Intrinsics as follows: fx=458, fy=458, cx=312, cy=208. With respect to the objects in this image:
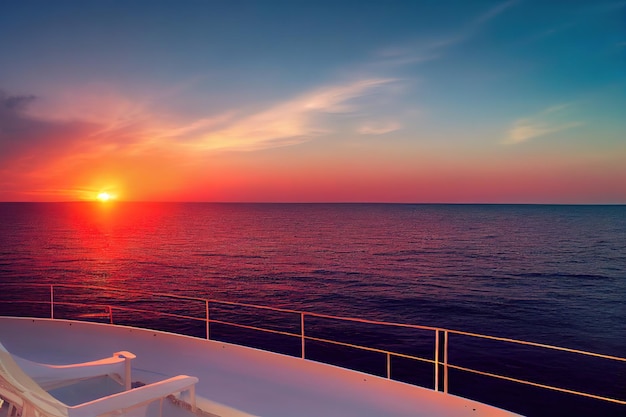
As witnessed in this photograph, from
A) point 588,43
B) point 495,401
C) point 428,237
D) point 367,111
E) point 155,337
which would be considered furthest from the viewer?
point 428,237

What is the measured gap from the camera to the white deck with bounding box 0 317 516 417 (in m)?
3.40

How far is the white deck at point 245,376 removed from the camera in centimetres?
340

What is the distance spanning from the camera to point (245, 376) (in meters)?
4.11

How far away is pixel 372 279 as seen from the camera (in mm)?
32094

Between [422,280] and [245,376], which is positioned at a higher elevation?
[245,376]

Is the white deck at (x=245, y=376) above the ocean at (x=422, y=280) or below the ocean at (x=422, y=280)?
above

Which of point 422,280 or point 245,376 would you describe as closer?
point 245,376

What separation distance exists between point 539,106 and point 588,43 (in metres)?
16.5

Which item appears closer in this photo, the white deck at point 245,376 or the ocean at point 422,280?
the white deck at point 245,376

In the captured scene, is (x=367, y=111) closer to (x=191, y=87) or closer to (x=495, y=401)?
(x=191, y=87)

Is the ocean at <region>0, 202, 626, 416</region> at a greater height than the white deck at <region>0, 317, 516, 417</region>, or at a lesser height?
lesser

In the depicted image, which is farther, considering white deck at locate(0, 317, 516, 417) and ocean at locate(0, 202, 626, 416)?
ocean at locate(0, 202, 626, 416)

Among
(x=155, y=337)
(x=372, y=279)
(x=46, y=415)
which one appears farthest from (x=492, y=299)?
(x=46, y=415)

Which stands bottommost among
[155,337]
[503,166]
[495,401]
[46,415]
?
[495,401]
